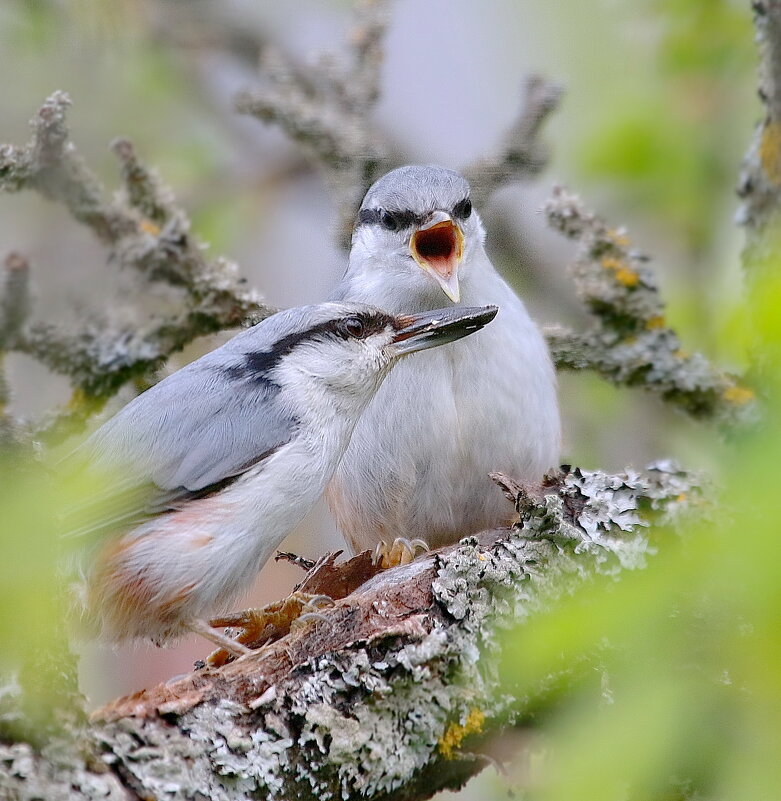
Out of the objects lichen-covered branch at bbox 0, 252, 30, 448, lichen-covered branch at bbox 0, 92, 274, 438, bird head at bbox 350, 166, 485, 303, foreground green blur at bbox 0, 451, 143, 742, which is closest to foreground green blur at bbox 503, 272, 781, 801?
foreground green blur at bbox 0, 451, 143, 742

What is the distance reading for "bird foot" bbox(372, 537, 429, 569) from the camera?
8.77ft

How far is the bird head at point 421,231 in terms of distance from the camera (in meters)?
2.75

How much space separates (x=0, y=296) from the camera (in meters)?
2.90

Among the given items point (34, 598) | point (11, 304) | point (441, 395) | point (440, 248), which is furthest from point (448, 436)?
point (34, 598)

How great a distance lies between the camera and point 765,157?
3.21 meters

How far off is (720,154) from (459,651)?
2567mm

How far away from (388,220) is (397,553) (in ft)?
2.85

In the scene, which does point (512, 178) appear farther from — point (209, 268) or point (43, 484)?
point (43, 484)

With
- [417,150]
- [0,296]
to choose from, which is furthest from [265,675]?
[417,150]

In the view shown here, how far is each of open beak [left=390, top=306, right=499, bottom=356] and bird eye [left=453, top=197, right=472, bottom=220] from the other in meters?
0.37

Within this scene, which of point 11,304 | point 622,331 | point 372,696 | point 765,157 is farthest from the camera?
point 622,331

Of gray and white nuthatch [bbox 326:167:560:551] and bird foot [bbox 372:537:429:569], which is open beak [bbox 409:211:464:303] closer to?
gray and white nuthatch [bbox 326:167:560:551]

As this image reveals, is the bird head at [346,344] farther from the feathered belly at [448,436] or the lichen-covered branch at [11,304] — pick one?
the lichen-covered branch at [11,304]

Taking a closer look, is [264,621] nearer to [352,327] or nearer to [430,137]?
[352,327]
